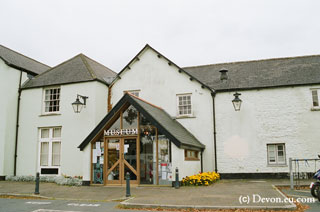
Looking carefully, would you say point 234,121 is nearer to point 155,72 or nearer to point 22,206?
point 155,72

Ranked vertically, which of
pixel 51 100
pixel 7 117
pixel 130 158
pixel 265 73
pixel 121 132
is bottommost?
pixel 130 158

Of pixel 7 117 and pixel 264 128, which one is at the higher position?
pixel 7 117

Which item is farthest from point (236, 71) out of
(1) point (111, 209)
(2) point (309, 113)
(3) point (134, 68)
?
(1) point (111, 209)

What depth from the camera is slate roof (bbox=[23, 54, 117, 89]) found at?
21859 millimetres

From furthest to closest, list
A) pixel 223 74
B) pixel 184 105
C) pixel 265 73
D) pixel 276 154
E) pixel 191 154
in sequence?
pixel 223 74
pixel 265 73
pixel 184 105
pixel 276 154
pixel 191 154

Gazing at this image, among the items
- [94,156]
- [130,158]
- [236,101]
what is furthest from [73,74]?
[236,101]

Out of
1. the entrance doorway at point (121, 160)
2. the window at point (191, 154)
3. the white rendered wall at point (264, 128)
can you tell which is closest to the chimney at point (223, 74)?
the white rendered wall at point (264, 128)

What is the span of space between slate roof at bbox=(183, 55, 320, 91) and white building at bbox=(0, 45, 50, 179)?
1282cm

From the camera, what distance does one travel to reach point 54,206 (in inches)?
455

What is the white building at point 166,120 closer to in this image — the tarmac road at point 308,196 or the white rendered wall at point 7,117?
the white rendered wall at point 7,117

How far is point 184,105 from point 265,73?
5962 millimetres

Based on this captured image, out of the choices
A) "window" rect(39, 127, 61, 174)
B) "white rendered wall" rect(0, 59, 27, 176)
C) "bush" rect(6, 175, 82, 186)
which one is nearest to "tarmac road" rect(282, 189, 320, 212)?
"bush" rect(6, 175, 82, 186)

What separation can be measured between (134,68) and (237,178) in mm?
10204

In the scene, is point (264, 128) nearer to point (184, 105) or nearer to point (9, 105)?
point (184, 105)
